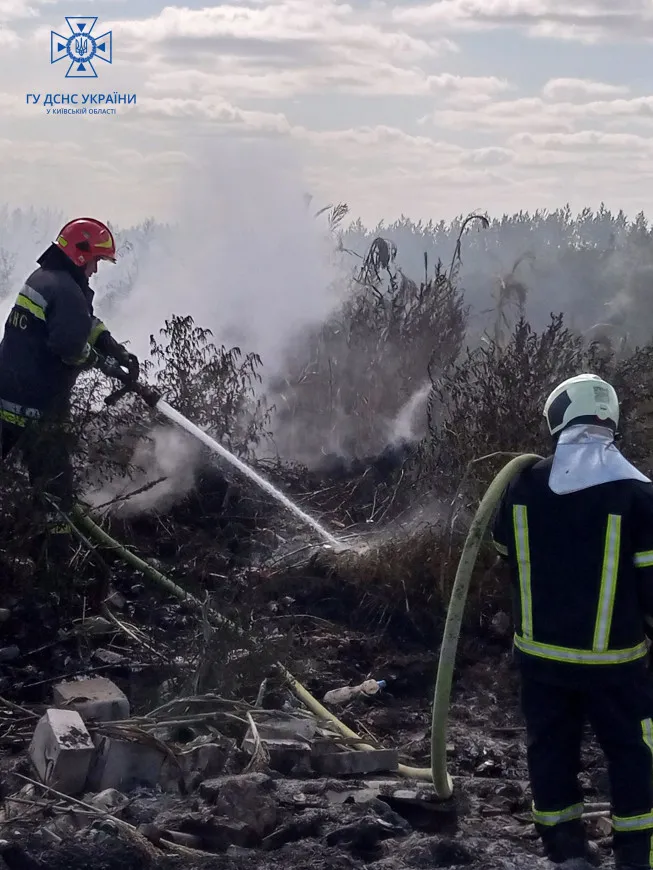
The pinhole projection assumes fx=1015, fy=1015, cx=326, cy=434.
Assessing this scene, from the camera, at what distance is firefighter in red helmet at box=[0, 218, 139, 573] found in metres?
6.14

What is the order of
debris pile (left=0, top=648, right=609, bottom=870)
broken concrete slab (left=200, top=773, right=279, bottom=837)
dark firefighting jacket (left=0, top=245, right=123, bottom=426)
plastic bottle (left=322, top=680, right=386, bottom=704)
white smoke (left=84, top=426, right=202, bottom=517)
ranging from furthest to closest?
white smoke (left=84, top=426, right=202, bottom=517) → dark firefighting jacket (left=0, top=245, right=123, bottom=426) → plastic bottle (left=322, top=680, right=386, bottom=704) → broken concrete slab (left=200, top=773, right=279, bottom=837) → debris pile (left=0, top=648, right=609, bottom=870)

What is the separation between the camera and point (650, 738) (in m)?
3.37

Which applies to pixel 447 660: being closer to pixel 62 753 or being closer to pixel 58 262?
pixel 62 753

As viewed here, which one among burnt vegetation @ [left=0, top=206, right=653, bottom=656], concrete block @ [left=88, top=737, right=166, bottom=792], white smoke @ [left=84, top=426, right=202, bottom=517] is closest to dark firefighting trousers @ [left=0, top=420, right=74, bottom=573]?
burnt vegetation @ [left=0, top=206, right=653, bottom=656]

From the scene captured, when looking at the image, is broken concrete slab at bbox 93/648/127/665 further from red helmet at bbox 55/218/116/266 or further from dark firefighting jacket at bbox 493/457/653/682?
dark firefighting jacket at bbox 493/457/653/682

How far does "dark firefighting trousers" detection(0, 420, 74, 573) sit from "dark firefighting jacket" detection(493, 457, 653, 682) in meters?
2.93

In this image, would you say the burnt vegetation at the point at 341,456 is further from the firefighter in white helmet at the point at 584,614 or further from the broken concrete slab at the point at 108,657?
the firefighter in white helmet at the point at 584,614

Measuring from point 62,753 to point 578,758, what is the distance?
6.49 feet

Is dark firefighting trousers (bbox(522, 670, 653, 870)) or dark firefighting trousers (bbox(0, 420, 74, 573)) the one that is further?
dark firefighting trousers (bbox(0, 420, 74, 573))

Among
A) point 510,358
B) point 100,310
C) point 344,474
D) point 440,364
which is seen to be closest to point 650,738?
point 510,358

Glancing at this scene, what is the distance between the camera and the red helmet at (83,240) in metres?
6.32

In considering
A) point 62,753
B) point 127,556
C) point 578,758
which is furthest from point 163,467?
point 578,758

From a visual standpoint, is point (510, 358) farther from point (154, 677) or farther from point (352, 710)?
point (154, 677)

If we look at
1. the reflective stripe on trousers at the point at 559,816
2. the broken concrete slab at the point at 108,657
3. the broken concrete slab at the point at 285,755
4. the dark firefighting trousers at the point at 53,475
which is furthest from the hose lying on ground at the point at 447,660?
the dark firefighting trousers at the point at 53,475
